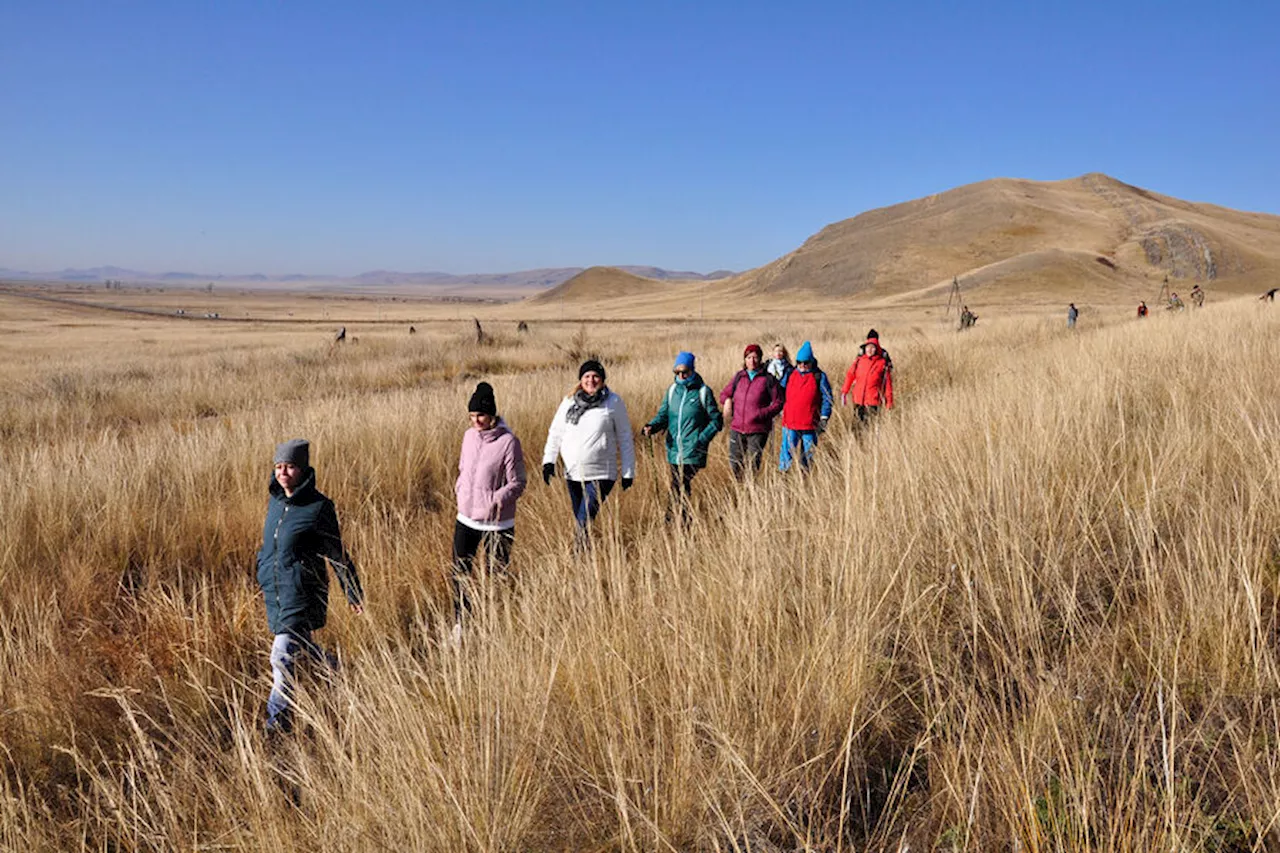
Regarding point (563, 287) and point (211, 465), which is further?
point (563, 287)

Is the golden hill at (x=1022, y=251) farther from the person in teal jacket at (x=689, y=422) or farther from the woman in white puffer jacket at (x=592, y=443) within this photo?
the woman in white puffer jacket at (x=592, y=443)

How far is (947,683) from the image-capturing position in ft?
7.30

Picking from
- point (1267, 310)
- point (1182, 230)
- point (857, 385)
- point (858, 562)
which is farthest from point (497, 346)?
point (1182, 230)

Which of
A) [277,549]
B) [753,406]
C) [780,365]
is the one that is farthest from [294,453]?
[780,365]

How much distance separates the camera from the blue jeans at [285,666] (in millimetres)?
3070

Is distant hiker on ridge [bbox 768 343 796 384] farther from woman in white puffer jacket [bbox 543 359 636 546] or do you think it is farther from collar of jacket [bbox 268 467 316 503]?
collar of jacket [bbox 268 467 316 503]

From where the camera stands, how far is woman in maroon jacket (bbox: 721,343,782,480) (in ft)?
22.4

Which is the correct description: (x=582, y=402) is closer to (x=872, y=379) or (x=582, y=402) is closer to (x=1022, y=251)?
(x=872, y=379)

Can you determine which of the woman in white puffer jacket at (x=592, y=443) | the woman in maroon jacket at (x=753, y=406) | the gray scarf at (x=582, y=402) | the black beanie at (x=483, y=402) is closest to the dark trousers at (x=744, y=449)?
the woman in maroon jacket at (x=753, y=406)

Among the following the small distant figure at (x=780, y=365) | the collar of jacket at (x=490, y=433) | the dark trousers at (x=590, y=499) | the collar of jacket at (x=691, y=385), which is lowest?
the dark trousers at (x=590, y=499)

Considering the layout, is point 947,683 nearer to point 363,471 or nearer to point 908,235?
point 363,471

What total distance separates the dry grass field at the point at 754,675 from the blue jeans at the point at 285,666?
0.13 m

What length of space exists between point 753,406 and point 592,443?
220 cm

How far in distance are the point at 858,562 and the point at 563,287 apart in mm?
171999
